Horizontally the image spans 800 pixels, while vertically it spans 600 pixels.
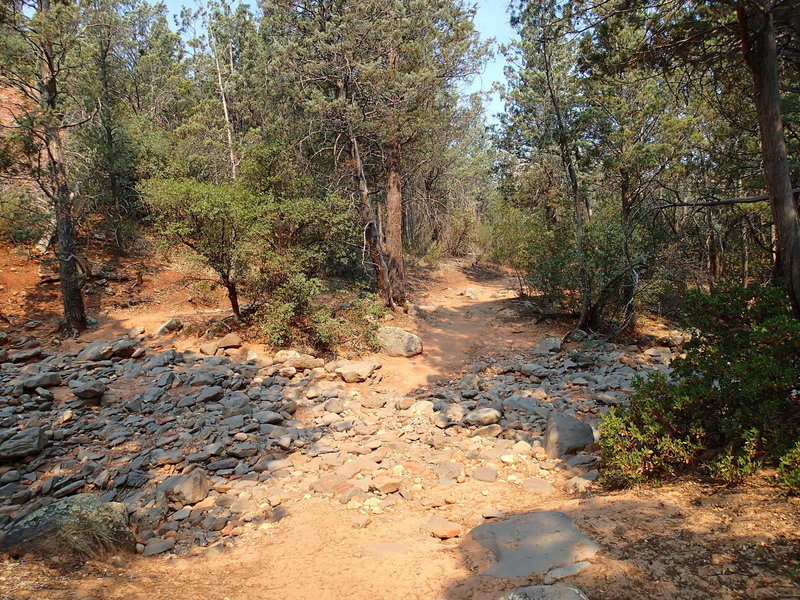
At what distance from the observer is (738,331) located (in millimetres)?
4453

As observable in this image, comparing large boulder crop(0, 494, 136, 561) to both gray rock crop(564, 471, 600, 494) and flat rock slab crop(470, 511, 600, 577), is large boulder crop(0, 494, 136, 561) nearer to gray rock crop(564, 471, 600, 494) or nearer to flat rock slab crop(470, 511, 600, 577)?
flat rock slab crop(470, 511, 600, 577)

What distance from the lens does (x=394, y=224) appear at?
14.5 metres

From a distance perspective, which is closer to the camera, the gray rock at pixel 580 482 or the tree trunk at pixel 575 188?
the gray rock at pixel 580 482

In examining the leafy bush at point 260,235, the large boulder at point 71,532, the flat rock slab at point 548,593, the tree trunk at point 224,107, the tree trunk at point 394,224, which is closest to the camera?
the flat rock slab at point 548,593

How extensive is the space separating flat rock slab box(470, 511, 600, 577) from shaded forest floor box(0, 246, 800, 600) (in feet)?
0.33

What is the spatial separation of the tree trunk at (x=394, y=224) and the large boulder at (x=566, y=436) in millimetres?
8407

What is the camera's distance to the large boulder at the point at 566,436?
5867 millimetres

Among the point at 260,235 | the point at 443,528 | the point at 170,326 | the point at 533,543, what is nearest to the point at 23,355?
the point at 170,326

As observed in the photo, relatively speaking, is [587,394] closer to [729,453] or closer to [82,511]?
[729,453]

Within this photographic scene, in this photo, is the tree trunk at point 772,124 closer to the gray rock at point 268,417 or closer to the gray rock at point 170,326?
the gray rock at point 268,417

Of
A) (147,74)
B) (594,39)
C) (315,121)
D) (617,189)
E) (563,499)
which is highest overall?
(147,74)

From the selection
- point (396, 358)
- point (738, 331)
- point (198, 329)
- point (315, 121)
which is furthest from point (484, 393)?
point (315, 121)

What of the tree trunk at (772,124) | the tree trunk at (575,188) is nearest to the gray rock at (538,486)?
the tree trunk at (772,124)

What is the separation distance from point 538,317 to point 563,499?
29.9 feet
